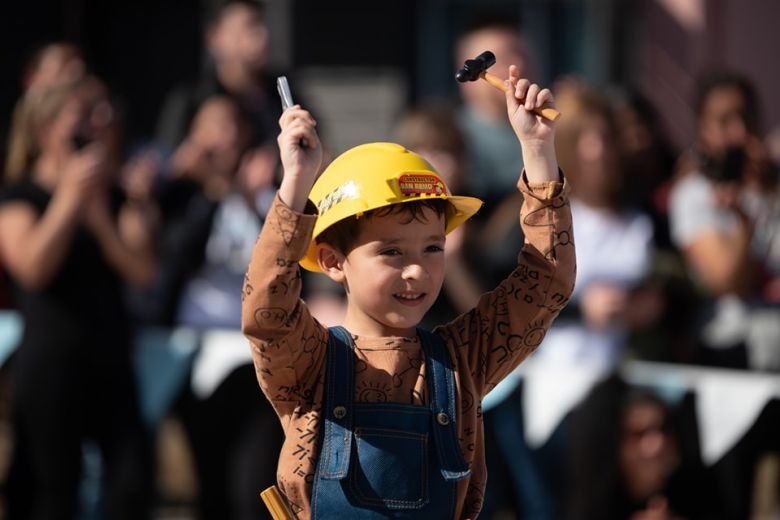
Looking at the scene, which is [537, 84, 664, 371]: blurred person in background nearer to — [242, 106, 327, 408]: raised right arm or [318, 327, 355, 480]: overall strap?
[318, 327, 355, 480]: overall strap

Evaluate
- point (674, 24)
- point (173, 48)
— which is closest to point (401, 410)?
point (674, 24)

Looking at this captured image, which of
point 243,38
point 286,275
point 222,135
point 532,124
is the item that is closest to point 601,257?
point 222,135

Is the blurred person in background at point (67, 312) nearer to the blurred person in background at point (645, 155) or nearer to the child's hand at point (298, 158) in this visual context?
the blurred person in background at point (645, 155)

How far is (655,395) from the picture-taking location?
593cm

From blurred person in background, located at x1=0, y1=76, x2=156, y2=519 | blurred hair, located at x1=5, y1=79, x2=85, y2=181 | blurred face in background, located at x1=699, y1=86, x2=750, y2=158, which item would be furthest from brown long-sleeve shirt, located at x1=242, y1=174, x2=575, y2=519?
blurred face in background, located at x1=699, y1=86, x2=750, y2=158

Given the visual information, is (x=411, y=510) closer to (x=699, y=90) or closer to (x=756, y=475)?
(x=756, y=475)

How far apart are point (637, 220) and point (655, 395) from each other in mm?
771

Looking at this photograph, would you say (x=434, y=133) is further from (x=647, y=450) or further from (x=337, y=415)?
(x=337, y=415)

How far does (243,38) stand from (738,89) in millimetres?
2362

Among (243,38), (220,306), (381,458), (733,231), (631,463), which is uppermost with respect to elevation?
(243,38)

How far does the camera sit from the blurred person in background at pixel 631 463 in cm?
584

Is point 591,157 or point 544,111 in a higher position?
point 544,111

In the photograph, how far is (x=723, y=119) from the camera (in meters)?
6.73

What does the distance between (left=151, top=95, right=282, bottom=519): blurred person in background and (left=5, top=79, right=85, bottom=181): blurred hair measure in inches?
31.7
